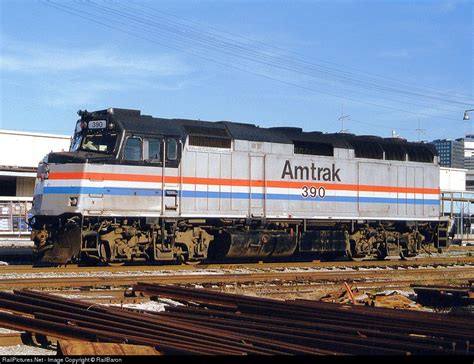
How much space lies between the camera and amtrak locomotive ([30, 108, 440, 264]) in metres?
17.7

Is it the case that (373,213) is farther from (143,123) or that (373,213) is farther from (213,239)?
(143,123)

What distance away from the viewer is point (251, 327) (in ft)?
28.0

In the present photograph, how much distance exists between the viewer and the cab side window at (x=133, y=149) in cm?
1805

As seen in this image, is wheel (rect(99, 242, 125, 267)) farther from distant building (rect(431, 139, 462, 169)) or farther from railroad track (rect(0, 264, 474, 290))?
distant building (rect(431, 139, 462, 169))

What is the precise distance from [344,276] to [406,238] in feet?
21.9

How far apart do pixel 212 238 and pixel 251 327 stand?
11233 millimetres

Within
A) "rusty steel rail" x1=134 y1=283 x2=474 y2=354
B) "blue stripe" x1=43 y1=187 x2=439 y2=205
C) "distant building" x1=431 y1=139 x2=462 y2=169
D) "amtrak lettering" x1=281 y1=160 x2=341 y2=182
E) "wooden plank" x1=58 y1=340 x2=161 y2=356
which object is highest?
"distant building" x1=431 y1=139 x2=462 y2=169

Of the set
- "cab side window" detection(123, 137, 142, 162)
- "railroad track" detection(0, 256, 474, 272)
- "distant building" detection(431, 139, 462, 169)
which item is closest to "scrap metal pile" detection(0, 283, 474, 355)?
"railroad track" detection(0, 256, 474, 272)

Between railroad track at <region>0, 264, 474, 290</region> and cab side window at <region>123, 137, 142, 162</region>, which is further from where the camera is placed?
cab side window at <region>123, 137, 142, 162</region>

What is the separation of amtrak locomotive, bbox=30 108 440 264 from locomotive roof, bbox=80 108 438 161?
44mm

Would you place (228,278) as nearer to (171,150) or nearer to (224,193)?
(224,193)

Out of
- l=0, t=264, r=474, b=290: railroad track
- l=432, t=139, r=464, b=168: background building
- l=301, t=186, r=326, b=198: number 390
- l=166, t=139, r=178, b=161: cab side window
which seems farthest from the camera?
l=432, t=139, r=464, b=168: background building

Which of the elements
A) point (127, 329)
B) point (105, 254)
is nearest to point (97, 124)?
point (105, 254)

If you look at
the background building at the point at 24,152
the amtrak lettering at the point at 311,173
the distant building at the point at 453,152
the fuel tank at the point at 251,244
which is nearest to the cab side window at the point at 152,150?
the fuel tank at the point at 251,244
